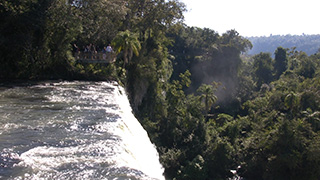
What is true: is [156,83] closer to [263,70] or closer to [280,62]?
[263,70]

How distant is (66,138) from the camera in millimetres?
8258

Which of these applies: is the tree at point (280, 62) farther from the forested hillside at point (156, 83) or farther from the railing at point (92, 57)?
the railing at point (92, 57)

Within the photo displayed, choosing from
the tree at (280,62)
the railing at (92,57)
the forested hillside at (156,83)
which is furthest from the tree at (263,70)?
the railing at (92,57)

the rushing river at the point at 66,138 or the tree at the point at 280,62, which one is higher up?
the tree at the point at 280,62

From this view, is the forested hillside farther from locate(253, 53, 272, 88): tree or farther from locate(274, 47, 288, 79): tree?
locate(274, 47, 288, 79): tree

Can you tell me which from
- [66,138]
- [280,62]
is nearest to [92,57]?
[66,138]

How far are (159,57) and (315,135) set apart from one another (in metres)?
17.4

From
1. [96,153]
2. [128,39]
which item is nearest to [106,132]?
[96,153]

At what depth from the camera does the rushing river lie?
6.29 metres

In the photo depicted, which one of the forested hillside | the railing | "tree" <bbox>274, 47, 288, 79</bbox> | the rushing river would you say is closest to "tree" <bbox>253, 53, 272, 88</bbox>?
"tree" <bbox>274, 47, 288, 79</bbox>

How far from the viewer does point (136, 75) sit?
26.0 meters

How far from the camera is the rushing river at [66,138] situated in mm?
6293

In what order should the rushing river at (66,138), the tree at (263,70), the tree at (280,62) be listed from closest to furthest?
the rushing river at (66,138) → the tree at (263,70) → the tree at (280,62)

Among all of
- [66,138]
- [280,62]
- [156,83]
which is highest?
[280,62]
